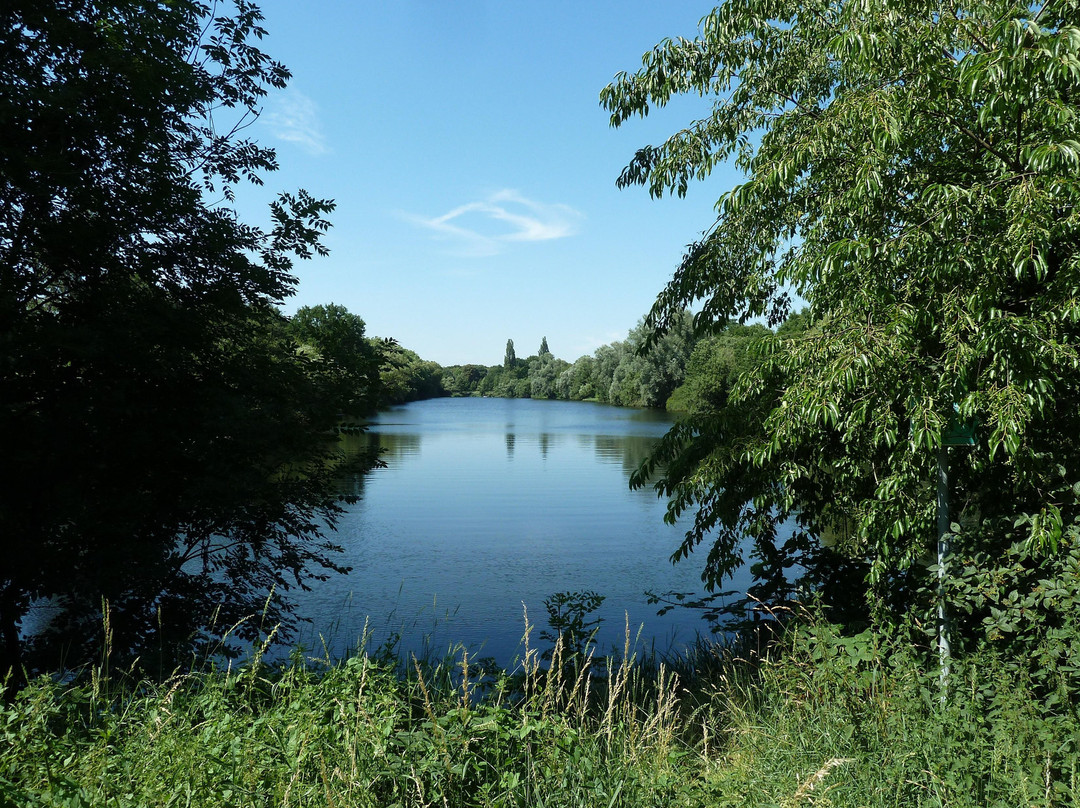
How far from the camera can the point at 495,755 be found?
3.30 metres

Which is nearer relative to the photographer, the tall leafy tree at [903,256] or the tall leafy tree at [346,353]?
the tall leafy tree at [903,256]

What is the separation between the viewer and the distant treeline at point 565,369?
766 centimetres

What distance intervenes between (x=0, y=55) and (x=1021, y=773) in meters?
8.19

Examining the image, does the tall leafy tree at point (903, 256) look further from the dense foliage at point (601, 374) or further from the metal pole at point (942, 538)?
the dense foliage at point (601, 374)

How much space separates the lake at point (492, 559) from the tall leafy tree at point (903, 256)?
2.49 metres

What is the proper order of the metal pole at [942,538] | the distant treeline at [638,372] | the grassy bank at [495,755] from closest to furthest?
the grassy bank at [495,755] → the metal pole at [942,538] → the distant treeline at [638,372]

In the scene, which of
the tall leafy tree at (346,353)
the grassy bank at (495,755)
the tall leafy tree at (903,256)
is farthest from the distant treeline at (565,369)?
the grassy bank at (495,755)

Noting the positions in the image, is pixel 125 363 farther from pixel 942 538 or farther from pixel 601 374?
pixel 601 374

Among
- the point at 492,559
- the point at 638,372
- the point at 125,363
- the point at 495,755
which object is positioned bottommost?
the point at 492,559

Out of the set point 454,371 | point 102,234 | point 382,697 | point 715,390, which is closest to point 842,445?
point 382,697

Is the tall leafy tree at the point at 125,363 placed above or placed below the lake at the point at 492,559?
above

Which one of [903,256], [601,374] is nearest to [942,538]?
[903,256]

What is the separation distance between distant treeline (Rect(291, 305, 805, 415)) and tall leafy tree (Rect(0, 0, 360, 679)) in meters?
0.49

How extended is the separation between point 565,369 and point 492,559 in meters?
103
